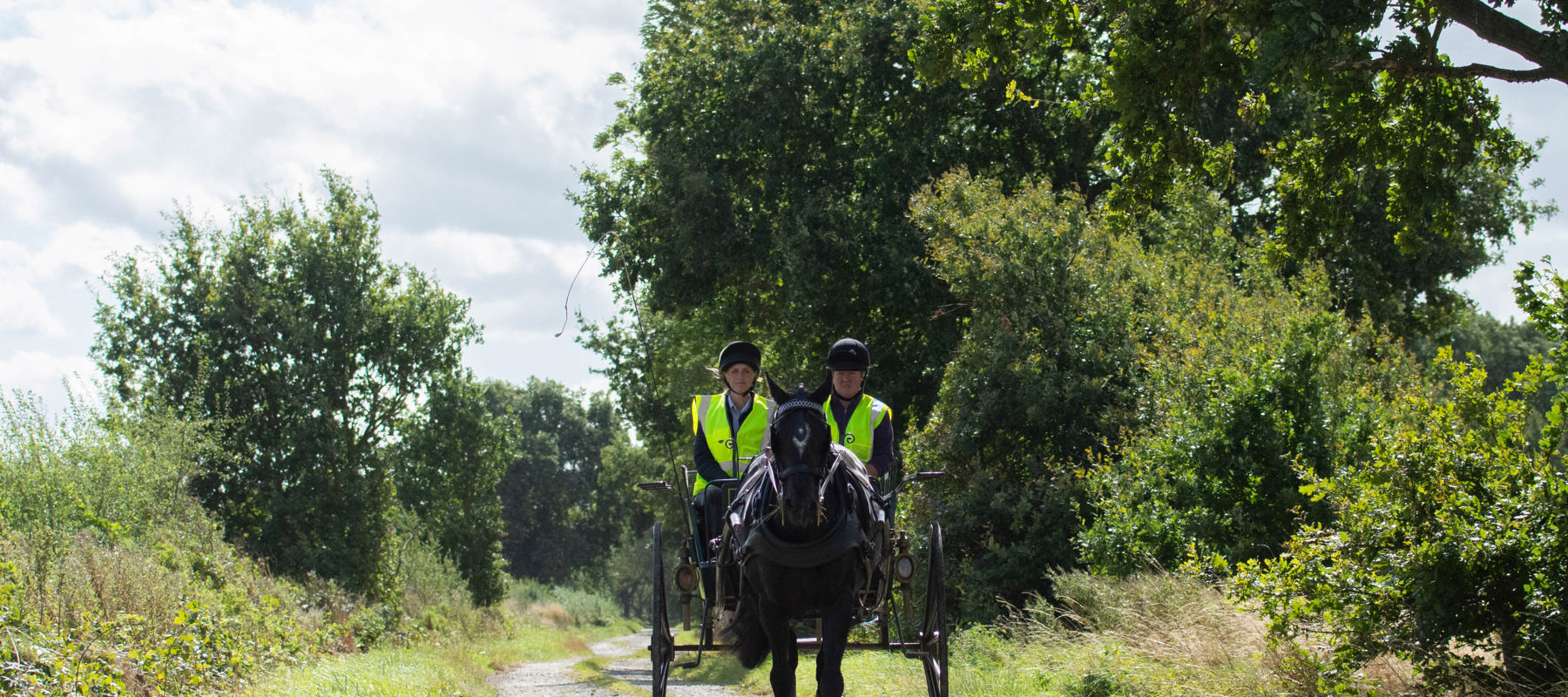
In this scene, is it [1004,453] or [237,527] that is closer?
[1004,453]

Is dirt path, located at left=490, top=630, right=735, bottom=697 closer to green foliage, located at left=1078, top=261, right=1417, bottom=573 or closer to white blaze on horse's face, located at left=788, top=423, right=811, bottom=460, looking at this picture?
white blaze on horse's face, located at left=788, top=423, right=811, bottom=460

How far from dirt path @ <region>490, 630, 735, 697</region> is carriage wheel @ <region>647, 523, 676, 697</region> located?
0.65 meters

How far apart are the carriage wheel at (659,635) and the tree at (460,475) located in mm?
28232

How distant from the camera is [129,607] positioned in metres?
10.5

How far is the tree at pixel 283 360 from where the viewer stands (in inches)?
1160

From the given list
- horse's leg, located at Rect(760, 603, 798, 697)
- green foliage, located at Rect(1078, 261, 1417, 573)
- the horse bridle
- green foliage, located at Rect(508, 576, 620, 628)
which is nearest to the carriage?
horse's leg, located at Rect(760, 603, 798, 697)

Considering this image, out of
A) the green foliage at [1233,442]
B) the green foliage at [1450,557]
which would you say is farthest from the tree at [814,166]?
the green foliage at [1450,557]

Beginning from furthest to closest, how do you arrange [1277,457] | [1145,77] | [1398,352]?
[1398,352] → [1277,457] → [1145,77]

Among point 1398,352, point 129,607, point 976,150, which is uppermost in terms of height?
point 976,150

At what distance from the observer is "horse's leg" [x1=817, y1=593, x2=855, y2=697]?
6223 mm

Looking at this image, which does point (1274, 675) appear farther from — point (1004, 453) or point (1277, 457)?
point (1004, 453)

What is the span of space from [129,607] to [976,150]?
1684 centimetres

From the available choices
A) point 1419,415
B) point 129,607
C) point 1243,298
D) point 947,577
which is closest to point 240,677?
point 129,607

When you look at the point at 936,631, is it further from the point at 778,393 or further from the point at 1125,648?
the point at 1125,648
